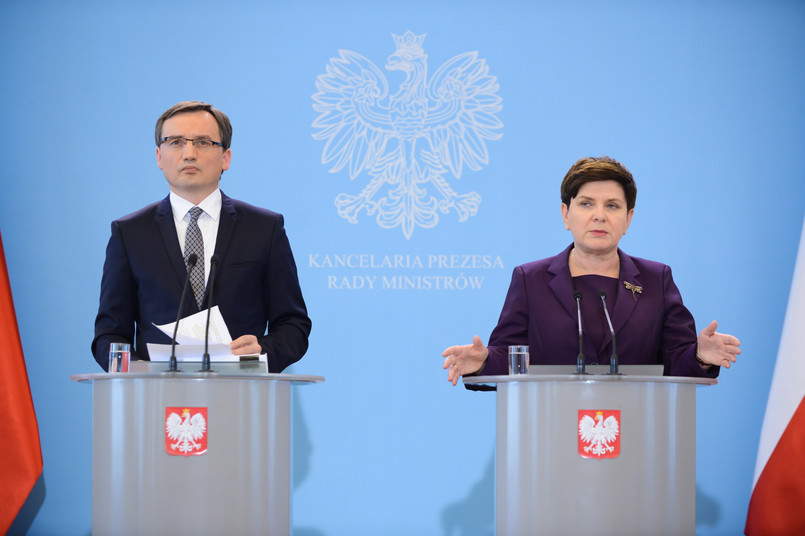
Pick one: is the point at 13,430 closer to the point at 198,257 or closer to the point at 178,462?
the point at 198,257

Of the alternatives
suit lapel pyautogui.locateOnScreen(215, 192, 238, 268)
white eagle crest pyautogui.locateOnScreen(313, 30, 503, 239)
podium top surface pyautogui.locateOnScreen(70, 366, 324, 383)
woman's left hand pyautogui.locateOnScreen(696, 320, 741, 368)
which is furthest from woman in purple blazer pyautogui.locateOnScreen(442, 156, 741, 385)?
white eagle crest pyautogui.locateOnScreen(313, 30, 503, 239)

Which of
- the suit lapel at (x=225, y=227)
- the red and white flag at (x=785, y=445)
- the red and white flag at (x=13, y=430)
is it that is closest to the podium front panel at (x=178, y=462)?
the suit lapel at (x=225, y=227)

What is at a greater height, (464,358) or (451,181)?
(451,181)

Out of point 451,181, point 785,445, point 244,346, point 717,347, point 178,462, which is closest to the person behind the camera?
point 178,462

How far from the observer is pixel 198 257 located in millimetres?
3115

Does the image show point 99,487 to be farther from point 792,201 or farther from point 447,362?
point 792,201

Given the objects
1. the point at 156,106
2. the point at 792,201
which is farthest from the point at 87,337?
the point at 792,201

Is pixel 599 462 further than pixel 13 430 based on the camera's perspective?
No

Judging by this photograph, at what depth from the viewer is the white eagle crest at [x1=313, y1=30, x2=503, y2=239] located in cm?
459

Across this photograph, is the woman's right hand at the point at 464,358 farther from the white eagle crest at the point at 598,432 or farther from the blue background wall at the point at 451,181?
the blue background wall at the point at 451,181

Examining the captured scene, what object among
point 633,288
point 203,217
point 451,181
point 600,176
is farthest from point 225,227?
point 451,181

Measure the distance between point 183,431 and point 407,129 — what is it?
8.93 ft

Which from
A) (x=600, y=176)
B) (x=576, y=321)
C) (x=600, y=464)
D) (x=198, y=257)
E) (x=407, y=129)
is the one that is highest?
(x=407, y=129)

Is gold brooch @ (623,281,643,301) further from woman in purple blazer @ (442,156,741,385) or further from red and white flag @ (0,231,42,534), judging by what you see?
red and white flag @ (0,231,42,534)
